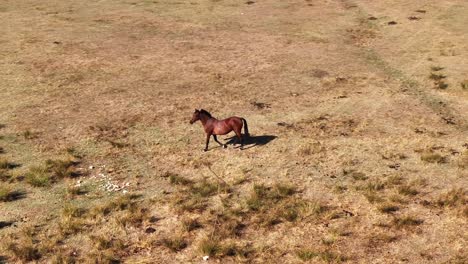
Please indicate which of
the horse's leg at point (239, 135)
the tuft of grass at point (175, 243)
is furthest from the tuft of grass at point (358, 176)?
the tuft of grass at point (175, 243)

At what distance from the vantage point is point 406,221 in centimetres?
1366

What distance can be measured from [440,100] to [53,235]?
18.4 meters

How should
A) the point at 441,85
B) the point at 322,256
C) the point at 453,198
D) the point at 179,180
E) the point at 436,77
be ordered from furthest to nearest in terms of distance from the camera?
the point at 436,77, the point at 441,85, the point at 179,180, the point at 453,198, the point at 322,256

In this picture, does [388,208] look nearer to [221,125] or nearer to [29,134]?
[221,125]

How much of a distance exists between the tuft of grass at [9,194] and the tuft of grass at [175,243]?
221 inches

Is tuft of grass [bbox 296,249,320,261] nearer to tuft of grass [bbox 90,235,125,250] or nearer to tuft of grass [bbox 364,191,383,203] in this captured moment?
tuft of grass [bbox 364,191,383,203]

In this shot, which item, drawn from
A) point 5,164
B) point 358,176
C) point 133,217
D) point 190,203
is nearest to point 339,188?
point 358,176

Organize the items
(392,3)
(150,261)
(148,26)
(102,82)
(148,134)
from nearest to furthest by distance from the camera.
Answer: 1. (150,261)
2. (148,134)
3. (102,82)
4. (148,26)
5. (392,3)

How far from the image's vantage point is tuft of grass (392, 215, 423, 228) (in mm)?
13555

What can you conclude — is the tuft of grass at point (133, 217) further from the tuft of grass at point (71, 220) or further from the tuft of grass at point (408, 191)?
the tuft of grass at point (408, 191)

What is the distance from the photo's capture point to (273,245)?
13.0m

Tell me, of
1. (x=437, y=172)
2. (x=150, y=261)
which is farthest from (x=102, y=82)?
(x=437, y=172)

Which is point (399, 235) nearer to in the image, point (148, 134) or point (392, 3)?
point (148, 134)

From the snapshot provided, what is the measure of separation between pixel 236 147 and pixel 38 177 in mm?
7243
